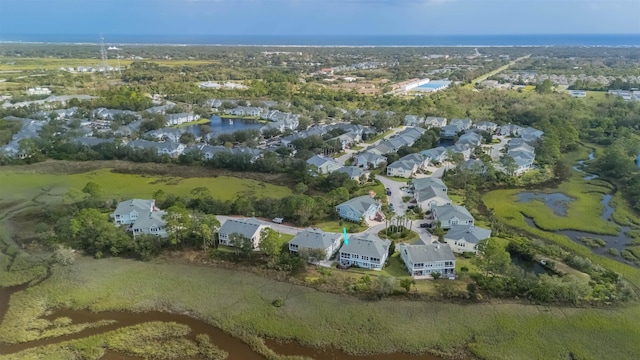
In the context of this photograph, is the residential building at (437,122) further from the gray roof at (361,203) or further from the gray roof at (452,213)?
the gray roof at (452,213)

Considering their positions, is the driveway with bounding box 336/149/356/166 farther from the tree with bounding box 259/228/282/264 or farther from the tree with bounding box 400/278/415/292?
the tree with bounding box 400/278/415/292

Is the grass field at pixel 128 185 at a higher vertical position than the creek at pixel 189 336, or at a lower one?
higher

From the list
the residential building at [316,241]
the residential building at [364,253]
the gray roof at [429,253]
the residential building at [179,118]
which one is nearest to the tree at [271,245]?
the residential building at [316,241]

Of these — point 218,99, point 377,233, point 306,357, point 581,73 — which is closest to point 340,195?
point 377,233

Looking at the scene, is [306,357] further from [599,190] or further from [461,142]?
[461,142]

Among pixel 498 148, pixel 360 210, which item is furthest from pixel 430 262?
pixel 498 148

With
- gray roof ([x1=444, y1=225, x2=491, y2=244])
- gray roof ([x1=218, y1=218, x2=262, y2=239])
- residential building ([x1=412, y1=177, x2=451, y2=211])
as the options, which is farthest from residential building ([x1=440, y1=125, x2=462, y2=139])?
gray roof ([x1=218, y1=218, x2=262, y2=239])

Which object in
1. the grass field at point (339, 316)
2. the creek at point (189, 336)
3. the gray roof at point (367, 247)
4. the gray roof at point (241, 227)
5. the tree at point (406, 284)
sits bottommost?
the creek at point (189, 336)
